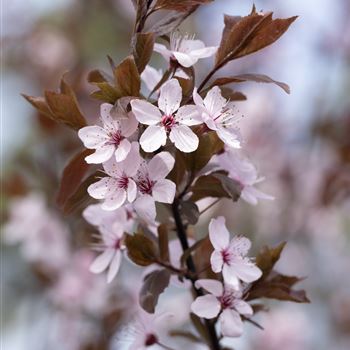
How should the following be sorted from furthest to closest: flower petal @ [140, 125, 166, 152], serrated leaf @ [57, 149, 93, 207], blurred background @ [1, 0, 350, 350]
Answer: blurred background @ [1, 0, 350, 350], serrated leaf @ [57, 149, 93, 207], flower petal @ [140, 125, 166, 152]

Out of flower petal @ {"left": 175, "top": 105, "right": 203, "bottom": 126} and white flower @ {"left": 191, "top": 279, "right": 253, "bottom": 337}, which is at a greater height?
flower petal @ {"left": 175, "top": 105, "right": 203, "bottom": 126}

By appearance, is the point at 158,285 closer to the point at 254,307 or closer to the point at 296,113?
the point at 254,307

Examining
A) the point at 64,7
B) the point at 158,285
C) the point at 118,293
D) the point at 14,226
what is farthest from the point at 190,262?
the point at 64,7

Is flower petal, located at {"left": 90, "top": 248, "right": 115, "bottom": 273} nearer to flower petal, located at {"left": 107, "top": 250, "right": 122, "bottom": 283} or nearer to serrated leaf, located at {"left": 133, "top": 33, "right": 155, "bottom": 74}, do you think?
flower petal, located at {"left": 107, "top": 250, "right": 122, "bottom": 283}

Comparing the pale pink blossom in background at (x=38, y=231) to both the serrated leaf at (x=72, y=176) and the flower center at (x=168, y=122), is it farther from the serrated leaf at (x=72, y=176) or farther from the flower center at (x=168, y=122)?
the flower center at (x=168, y=122)

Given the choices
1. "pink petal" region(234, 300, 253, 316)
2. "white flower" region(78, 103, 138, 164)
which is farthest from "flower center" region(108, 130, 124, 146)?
"pink petal" region(234, 300, 253, 316)
